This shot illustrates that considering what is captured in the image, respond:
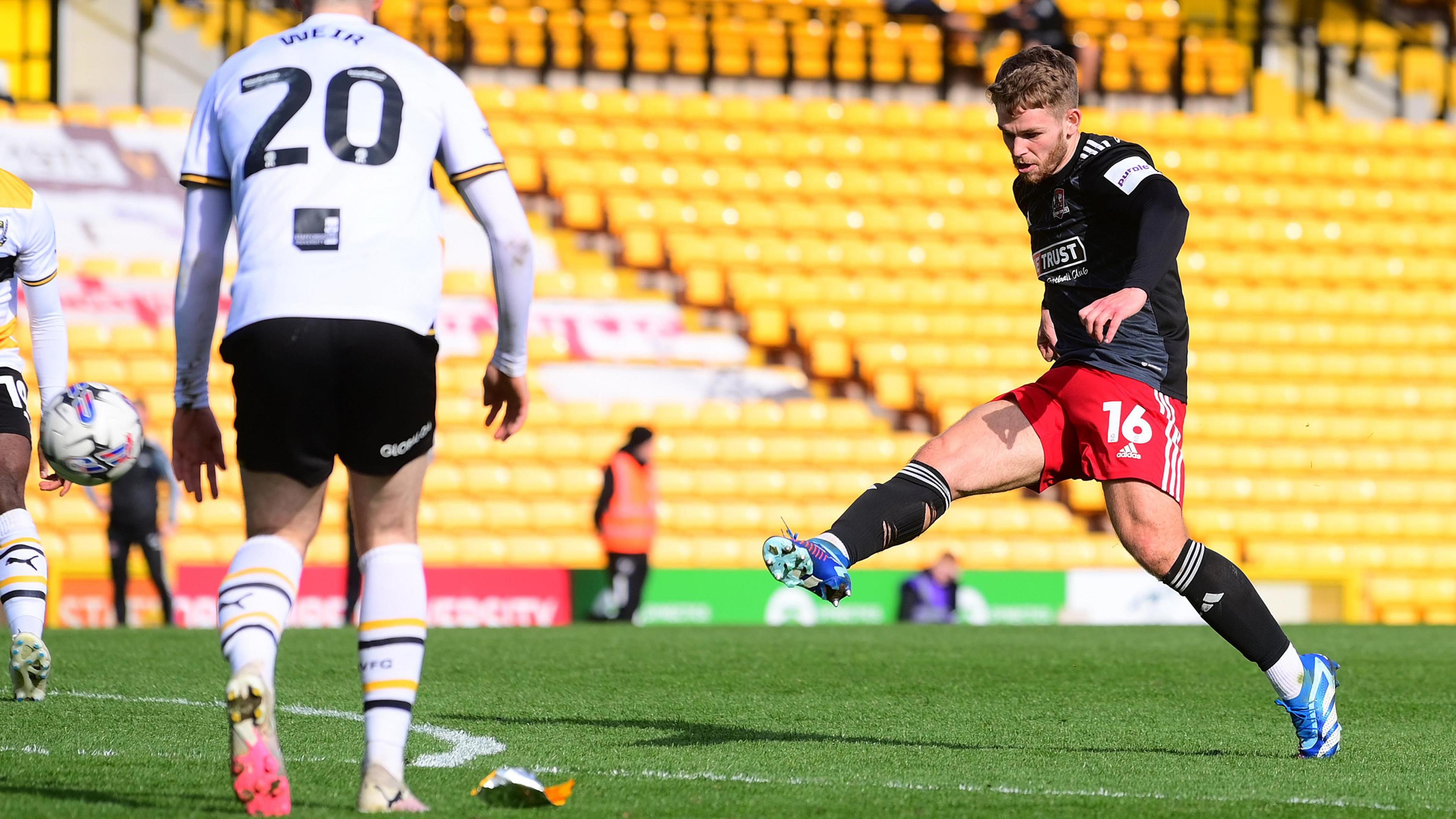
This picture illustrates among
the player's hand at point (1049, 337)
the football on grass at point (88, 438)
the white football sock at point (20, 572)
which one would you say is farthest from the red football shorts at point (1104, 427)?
the white football sock at point (20, 572)

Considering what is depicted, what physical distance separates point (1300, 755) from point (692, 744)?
1.61 m

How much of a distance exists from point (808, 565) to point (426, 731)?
138 centimetres

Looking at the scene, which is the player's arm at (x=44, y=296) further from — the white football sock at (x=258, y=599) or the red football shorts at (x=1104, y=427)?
the red football shorts at (x=1104, y=427)

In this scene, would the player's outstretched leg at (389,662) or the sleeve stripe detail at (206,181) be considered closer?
the player's outstretched leg at (389,662)

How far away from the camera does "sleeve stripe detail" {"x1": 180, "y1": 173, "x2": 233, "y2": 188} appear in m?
3.43

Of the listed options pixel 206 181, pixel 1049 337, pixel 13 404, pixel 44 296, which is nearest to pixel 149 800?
pixel 206 181

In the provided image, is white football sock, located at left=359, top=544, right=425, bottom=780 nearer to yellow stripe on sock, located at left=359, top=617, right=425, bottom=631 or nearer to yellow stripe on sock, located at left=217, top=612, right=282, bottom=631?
yellow stripe on sock, located at left=359, top=617, right=425, bottom=631

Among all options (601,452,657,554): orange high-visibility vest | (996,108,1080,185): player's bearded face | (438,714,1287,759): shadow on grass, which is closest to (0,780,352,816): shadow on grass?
(438,714,1287,759): shadow on grass

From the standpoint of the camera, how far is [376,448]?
10.9 ft

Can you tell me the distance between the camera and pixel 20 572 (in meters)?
5.68

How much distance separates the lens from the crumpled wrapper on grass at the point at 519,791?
346cm

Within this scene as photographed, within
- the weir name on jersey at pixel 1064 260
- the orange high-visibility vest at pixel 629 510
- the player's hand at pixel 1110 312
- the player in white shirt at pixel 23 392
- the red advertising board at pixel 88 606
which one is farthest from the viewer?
the orange high-visibility vest at pixel 629 510

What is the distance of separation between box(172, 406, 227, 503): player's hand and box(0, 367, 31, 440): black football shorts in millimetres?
2159

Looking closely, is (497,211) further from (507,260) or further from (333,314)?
(333,314)
